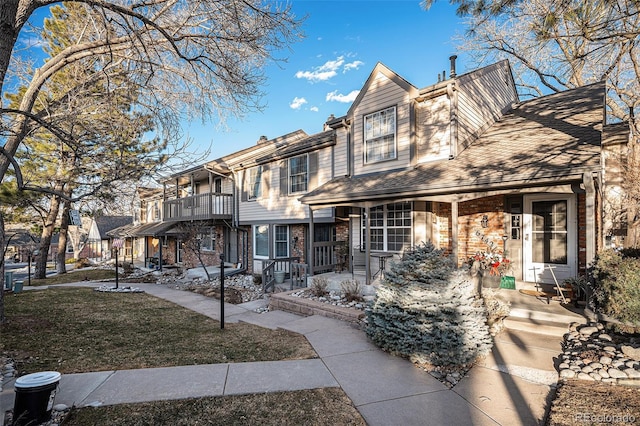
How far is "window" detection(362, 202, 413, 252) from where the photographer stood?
926 centimetres

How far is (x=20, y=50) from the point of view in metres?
7.67

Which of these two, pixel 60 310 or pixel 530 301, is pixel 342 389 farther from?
pixel 60 310

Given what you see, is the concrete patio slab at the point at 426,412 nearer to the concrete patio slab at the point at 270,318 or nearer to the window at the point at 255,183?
the concrete patio slab at the point at 270,318

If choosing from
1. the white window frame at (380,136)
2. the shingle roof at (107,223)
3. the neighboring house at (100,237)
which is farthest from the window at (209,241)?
the shingle roof at (107,223)

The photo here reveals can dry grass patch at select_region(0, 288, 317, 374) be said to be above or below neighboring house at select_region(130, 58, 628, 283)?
below

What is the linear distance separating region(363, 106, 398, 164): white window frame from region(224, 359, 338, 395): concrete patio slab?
22.7ft

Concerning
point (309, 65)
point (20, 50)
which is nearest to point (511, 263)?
point (309, 65)

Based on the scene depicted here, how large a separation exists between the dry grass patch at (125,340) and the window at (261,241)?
18.7 feet

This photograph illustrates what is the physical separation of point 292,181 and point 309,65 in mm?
4605

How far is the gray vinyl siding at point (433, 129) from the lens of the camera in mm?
8812

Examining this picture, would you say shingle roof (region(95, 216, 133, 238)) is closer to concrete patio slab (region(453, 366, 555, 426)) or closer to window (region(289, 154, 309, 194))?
window (region(289, 154, 309, 194))

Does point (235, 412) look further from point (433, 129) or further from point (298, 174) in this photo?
point (298, 174)

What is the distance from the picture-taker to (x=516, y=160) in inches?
276

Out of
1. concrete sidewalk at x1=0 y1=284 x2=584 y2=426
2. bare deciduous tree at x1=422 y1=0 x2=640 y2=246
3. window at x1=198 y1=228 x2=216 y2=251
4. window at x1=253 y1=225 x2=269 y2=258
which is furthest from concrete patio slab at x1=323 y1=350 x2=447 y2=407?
window at x1=198 y1=228 x2=216 y2=251
